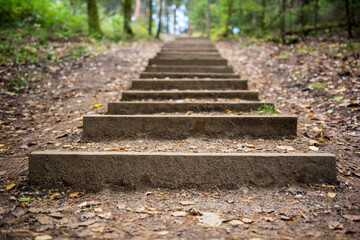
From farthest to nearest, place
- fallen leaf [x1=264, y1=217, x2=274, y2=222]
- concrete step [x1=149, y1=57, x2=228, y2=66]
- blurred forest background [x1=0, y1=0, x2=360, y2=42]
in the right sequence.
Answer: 1. blurred forest background [x1=0, y1=0, x2=360, y2=42]
2. concrete step [x1=149, y1=57, x2=228, y2=66]
3. fallen leaf [x1=264, y1=217, x2=274, y2=222]

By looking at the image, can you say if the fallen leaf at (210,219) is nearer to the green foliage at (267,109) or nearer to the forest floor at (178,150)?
the forest floor at (178,150)

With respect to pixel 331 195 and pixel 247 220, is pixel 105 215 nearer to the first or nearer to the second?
pixel 247 220

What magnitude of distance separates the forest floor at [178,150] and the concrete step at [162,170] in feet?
0.29

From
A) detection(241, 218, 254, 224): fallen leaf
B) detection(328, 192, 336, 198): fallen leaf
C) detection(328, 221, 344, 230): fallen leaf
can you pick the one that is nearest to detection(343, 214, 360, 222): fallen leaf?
detection(328, 221, 344, 230): fallen leaf

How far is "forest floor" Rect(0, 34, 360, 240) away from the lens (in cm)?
171

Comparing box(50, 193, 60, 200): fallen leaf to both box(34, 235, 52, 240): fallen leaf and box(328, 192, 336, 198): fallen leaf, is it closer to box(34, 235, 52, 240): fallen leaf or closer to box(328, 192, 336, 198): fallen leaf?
box(34, 235, 52, 240): fallen leaf

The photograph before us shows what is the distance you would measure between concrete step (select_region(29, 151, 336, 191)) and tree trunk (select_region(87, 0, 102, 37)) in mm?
7727

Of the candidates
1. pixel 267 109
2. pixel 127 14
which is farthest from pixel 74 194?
pixel 127 14

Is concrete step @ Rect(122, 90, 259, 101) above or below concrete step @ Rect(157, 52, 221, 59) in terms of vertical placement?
below

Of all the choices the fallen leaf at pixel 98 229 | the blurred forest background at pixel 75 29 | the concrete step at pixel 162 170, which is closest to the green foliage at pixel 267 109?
the concrete step at pixel 162 170

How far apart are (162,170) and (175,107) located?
57.5 inches

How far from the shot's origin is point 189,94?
4035mm

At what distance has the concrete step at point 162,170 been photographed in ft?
7.37

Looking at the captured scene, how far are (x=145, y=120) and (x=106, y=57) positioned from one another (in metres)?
4.50
